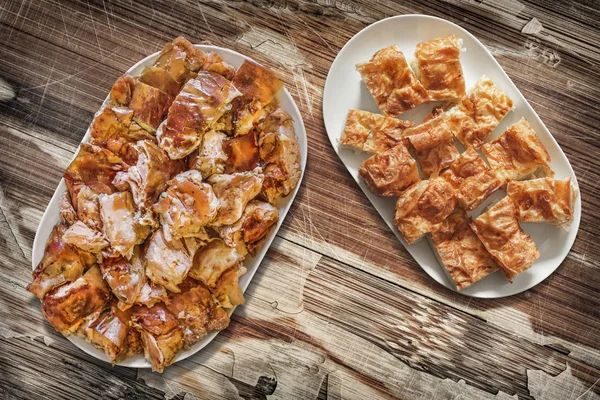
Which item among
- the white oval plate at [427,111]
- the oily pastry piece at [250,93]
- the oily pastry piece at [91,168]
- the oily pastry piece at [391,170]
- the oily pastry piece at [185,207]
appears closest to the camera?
the oily pastry piece at [185,207]

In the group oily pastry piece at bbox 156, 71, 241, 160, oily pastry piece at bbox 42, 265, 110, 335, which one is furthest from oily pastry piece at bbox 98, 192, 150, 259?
oily pastry piece at bbox 156, 71, 241, 160

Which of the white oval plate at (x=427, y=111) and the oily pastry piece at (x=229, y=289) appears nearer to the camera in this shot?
the oily pastry piece at (x=229, y=289)

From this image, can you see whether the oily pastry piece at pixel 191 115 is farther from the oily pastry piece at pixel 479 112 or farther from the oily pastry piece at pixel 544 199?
the oily pastry piece at pixel 544 199

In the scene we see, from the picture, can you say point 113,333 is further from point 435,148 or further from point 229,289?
point 435,148

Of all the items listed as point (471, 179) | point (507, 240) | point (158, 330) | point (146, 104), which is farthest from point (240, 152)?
point (507, 240)

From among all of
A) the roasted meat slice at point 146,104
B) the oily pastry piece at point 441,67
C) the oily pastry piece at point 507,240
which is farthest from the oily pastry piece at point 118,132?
the oily pastry piece at point 507,240

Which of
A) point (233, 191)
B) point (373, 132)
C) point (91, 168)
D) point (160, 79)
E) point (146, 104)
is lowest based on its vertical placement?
point (91, 168)

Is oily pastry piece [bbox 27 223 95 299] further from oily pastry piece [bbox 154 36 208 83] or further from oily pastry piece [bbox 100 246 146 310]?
oily pastry piece [bbox 154 36 208 83]
